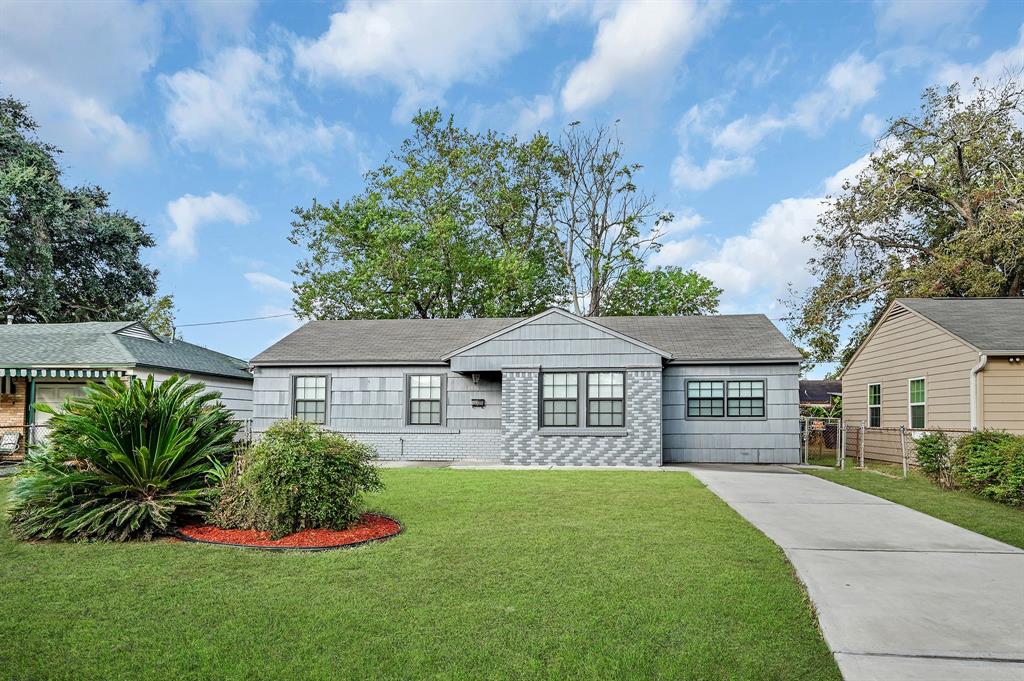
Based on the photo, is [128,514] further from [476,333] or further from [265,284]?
[265,284]

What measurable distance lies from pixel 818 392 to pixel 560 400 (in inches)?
1044

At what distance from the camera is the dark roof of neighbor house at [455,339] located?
621 inches

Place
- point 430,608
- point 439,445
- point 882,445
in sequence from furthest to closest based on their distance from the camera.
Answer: point 882,445 → point 439,445 → point 430,608

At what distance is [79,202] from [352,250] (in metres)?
11.8

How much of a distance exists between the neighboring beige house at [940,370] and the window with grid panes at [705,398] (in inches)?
134

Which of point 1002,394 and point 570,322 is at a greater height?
point 570,322

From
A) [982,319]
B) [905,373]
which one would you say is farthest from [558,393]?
[982,319]

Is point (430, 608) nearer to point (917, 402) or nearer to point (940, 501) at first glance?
point (940, 501)

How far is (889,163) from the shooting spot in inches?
923

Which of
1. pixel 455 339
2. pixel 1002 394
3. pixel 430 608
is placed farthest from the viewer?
pixel 455 339

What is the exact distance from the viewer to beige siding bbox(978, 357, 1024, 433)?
13.1 meters

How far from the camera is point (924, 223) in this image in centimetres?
2548

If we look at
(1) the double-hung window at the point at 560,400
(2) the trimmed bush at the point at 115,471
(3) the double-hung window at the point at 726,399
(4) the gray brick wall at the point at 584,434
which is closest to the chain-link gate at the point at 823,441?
(3) the double-hung window at the point at 726,399

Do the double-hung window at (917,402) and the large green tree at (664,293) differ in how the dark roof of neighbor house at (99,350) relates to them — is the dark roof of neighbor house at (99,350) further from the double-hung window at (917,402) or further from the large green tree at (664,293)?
the double-hung window at (917,402)
